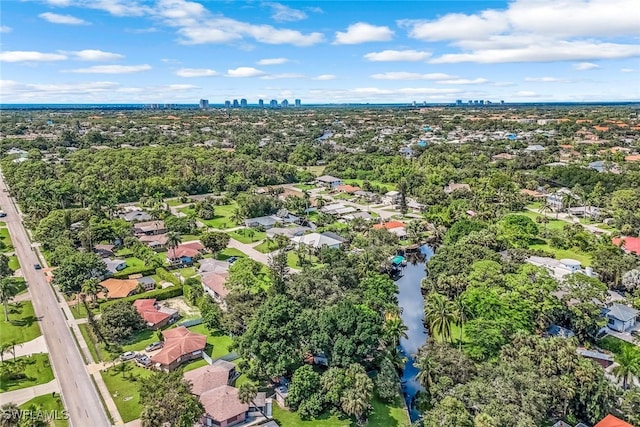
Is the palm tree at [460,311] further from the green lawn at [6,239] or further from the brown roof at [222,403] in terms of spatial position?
the green lawn at [6,239]

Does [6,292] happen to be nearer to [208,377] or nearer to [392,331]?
[208,377]

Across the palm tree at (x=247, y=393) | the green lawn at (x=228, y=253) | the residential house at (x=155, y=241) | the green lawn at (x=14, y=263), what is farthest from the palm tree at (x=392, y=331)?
the green lawn at (x=14, y=263)

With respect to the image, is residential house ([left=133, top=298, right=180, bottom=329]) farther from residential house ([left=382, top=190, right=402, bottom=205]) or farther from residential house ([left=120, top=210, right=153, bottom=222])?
residential house ([left=382, top=190, right=402, bottom=205])

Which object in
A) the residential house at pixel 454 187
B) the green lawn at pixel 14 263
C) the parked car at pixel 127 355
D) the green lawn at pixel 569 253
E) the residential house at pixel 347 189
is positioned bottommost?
the parked car at pixel 127 355

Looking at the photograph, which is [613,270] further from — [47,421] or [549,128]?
[549,128]

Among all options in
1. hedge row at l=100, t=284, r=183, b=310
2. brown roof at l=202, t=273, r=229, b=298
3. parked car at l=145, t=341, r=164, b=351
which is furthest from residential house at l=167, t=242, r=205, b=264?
parked car at l=145, t=341, r=164, b=351

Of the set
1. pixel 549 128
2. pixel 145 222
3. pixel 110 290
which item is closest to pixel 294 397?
pixel 110 290
